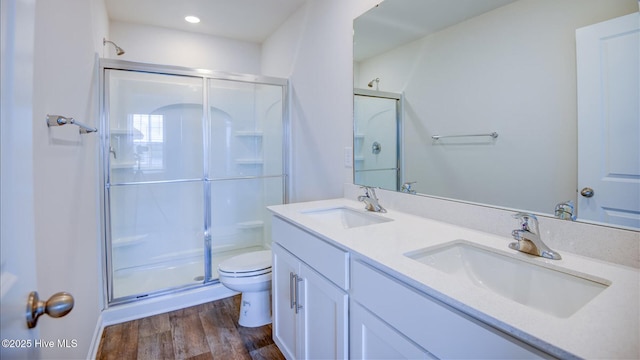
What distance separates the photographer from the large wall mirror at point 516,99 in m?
0.92

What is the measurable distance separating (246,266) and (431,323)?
1.54 metres

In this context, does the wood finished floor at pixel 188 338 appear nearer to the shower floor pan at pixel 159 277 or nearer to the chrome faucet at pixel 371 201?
the shower floor pan at pixel 159 277

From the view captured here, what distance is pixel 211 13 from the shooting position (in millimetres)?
2727

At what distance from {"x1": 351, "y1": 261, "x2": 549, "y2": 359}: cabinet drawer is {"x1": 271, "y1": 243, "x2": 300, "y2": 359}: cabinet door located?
1.85 ft

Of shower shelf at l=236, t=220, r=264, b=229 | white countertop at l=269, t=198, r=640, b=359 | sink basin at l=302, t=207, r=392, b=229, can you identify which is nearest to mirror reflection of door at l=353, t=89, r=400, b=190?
sink basin at l=302, t=207, r=392, b=229

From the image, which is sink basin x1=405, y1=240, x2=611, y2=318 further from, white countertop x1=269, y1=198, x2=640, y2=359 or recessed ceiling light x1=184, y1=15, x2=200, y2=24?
recessed ceiling light x1=184, y1=15, x2=200, y2=24

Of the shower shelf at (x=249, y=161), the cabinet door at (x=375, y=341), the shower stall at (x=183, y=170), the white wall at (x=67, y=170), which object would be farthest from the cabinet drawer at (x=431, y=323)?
the shower shelf at (x=249, y=161)

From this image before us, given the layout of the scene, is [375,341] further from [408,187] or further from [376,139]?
[376,139]

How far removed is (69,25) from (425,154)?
1.79m

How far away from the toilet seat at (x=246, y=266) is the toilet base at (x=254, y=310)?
177mm

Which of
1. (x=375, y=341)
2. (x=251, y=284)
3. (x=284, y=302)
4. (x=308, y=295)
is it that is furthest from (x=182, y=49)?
(x=375, y=341)

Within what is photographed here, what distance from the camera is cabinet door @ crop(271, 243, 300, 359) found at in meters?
1.55

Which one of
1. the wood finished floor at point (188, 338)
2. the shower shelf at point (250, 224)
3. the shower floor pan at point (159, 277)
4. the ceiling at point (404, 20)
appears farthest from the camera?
the shower shelf at point (250, 224)

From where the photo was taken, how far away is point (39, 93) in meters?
0.99
